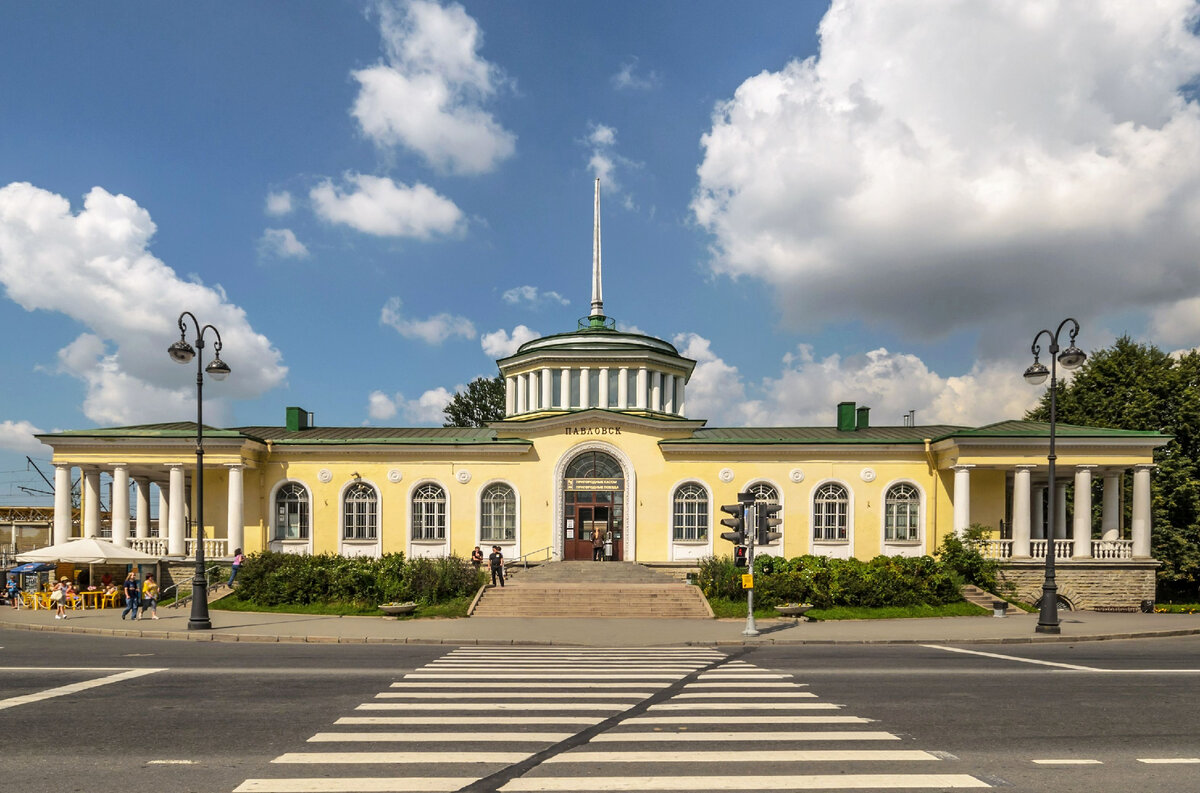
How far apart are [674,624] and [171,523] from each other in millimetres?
22279

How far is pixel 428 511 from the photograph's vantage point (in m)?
34.7

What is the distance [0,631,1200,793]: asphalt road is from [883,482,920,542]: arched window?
1478 centimetres

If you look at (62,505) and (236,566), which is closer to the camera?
(236,566)

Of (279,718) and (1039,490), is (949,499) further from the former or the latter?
(279,718)

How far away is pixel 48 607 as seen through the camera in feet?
91.1

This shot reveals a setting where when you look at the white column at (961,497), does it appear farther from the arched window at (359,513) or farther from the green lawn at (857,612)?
the arched window at (359,513)

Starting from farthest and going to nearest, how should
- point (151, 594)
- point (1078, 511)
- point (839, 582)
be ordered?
point (1078, 511) → point (839, 582) → point (151, 594)

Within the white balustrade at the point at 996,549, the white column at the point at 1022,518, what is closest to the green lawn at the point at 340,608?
the white balustrade at the point at 996,549

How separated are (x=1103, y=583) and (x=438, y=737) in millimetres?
31452

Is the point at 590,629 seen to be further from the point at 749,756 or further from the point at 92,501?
the point at 92,501

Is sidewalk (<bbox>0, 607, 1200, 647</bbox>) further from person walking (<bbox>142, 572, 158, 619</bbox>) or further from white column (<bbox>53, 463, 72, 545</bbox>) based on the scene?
white column (<bbox>53, 463, 72, 545</bbox>)

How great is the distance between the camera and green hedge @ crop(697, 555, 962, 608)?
26016 mm

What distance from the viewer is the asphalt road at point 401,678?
27.0 feet

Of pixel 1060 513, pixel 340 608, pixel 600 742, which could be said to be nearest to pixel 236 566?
pixel 340 608
